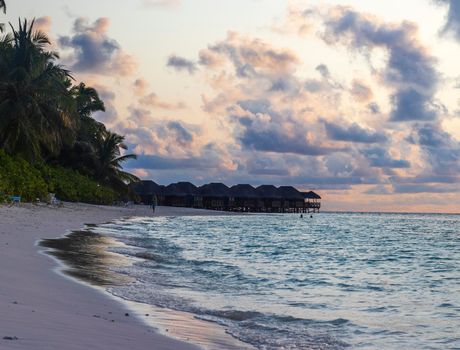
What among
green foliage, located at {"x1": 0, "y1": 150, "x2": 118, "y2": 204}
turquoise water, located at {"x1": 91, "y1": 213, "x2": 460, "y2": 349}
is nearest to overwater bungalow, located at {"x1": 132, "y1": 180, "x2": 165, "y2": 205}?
green foliage, located at {"x1": 0, "y1": 150, "x2": 118, "y2": 204}

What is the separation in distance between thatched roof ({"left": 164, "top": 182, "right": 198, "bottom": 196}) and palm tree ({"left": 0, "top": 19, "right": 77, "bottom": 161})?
2663 inches

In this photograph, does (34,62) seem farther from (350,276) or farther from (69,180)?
(350,276)

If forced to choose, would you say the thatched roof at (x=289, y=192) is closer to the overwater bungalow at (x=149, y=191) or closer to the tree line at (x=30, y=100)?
the overwater bungalow at (x=149, y=191)

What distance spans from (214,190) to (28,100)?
3116 inches

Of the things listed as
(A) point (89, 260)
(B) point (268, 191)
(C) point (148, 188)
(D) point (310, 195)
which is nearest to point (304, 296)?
(A) point (89, 260)

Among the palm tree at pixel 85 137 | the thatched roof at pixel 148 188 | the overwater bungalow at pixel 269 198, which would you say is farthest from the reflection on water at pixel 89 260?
the overwater bungalow at pixel 269 198

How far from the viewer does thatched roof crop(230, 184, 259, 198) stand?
119m

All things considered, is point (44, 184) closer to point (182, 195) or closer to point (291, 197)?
point (182, 195)

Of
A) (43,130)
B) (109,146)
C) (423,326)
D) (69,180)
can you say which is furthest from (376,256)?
(109,146)

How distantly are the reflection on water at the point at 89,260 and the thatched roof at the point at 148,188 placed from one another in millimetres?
87428

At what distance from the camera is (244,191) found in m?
119

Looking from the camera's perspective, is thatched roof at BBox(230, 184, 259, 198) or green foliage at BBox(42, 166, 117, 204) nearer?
green foliage at BBox(42, 166, 117, 204)

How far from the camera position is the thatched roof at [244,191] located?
389 feet

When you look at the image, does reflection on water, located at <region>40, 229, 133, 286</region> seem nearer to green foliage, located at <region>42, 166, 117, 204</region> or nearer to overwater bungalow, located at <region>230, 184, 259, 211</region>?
green foliage, located at <region>42, 166, 117, 204</region>
